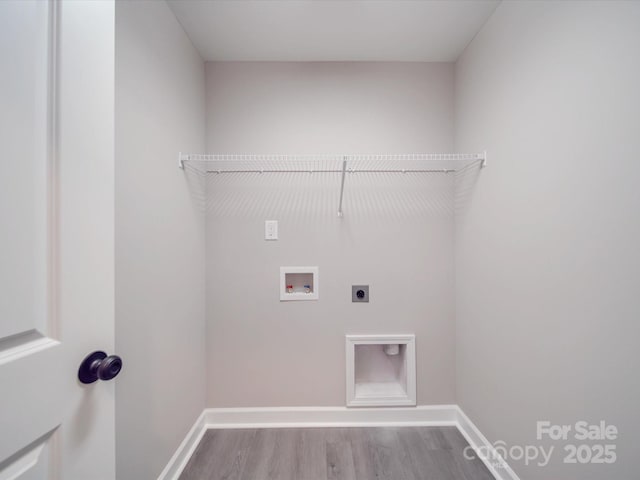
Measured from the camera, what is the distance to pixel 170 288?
132 centimetres

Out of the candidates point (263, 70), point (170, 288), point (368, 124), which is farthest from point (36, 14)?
point (368, 124)

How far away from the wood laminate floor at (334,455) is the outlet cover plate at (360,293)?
0.83 meters

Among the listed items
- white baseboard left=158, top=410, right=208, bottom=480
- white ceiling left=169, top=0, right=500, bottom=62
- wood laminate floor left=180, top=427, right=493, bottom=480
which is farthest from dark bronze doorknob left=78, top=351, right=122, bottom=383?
white ceiling left=169, top=0, right=500, bottom=62

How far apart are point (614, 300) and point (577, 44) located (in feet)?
3.02

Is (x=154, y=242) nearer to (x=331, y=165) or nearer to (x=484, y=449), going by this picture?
(x=331, y=165)

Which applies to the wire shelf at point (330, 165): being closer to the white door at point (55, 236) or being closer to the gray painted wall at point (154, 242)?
the gray painted wall at point (154, 242)

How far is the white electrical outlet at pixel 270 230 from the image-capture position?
5.66 feet

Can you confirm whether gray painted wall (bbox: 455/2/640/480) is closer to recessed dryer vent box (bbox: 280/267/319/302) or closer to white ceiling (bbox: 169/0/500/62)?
white ceiling (bbox: 169/0/500/62)

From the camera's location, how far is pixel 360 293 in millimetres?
1738

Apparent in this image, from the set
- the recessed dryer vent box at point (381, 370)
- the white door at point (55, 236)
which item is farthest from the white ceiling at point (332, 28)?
the recessed dryer vent box at point (381, 370)

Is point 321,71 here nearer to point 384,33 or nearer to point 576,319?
point 384,33

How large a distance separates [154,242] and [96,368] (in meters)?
0.75

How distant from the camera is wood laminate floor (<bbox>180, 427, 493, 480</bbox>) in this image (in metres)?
1.35

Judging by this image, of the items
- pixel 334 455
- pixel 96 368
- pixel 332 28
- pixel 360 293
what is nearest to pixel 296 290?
pixel 360 293
